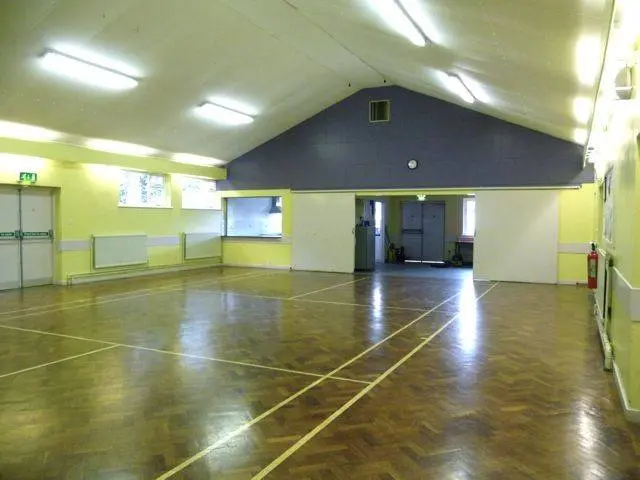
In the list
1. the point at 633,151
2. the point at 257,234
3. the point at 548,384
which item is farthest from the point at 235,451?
the point at 257,234

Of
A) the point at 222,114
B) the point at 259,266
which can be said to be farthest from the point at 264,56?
the point at 259,266

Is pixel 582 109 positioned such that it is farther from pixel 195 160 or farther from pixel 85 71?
pixel 195 160

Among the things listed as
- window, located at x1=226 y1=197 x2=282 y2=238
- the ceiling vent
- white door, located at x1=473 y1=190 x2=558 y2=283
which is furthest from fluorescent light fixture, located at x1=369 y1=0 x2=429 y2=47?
window, located at x1=226 y1=197 x2=282 y2=238

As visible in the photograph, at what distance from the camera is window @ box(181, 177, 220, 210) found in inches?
502

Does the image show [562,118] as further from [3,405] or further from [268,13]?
[3,405]

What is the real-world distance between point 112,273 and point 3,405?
7.66 meters

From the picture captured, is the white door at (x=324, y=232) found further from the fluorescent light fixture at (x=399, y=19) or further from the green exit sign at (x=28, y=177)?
the fluorescent light fixture at (x=399, y=19)

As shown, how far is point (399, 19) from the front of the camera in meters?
5.92

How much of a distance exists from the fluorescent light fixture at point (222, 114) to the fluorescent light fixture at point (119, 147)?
5.03ft

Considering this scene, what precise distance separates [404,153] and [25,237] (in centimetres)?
783

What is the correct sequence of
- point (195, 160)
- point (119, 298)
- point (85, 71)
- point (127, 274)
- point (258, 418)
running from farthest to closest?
point (195, 160) → point (127, 274) → point (119, 298) → point (85, 71) → point (258, 418)

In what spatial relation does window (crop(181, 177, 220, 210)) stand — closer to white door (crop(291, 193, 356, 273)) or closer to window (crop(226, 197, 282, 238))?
window (crop(226, 197, 282, 238))

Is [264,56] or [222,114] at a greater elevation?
[264,56]

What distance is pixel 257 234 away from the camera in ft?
46.5
